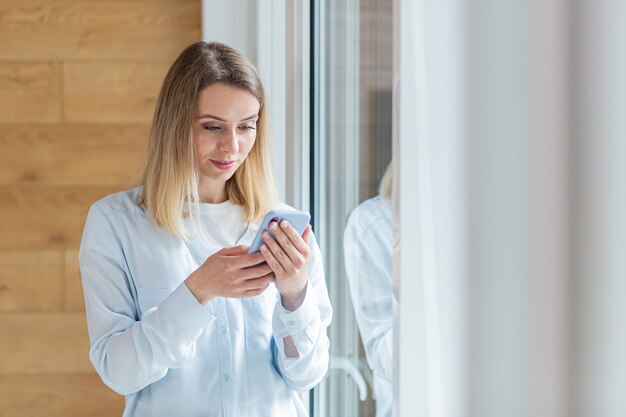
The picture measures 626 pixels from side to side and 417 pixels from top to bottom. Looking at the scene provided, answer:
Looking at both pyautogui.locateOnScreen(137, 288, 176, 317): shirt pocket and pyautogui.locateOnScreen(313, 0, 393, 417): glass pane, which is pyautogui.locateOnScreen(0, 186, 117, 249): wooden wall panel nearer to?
pyautogui.locateOnScreen(313, 0, 393, 417): glass pane

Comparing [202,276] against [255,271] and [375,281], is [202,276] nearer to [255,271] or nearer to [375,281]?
[255,271]

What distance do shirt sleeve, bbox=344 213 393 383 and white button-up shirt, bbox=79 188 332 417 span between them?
0.08 m

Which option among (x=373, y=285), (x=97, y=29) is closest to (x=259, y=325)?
(x=373, y=285)

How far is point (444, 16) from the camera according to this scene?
0.41 m

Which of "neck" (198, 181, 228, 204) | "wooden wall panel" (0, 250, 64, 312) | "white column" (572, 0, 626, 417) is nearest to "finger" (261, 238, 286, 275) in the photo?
"neck" (198, 181, 228, 204)

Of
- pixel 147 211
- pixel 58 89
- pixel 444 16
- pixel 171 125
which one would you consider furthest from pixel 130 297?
pixel 58 89

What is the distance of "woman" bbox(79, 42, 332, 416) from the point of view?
3.68 ft

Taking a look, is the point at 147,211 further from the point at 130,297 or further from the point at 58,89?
the point at 58,89

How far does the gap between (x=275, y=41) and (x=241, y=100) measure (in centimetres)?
69

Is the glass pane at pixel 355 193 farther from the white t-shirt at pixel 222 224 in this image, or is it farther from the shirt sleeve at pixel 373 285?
the white t-shirt at pixel 222 224

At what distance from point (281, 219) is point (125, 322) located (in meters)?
0.29

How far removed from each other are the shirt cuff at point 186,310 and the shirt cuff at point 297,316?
0.13m

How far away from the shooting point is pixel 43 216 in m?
2.18

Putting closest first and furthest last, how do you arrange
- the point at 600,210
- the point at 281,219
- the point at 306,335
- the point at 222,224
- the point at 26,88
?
the point at 600,210
the point at 281,219
the point at 306,335
the point at 222,224
the point at 26,88
